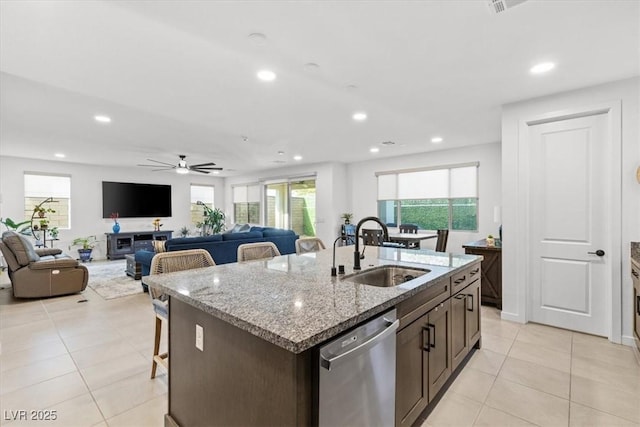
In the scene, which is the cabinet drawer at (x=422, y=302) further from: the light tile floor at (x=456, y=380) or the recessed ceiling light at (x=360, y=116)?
the recessed ceiling light at (x=360, y=116)

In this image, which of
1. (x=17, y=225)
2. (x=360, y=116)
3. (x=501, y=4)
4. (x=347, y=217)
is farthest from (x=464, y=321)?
(x=17, y=225)

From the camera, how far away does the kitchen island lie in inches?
43.6

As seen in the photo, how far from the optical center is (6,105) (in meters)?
3.64

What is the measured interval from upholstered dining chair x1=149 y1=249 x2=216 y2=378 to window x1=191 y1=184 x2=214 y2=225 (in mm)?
8247

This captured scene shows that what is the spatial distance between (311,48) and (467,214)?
505 cm

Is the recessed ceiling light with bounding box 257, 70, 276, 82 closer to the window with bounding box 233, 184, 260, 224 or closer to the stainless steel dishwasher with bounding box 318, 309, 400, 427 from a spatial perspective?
the stainless steel dishwasher with bounding box 318, 309, 400, 427

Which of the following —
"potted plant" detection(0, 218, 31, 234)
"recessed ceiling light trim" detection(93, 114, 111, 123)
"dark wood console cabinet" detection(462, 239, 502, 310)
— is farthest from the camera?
"potted plant" detection(0, 218, 31, 234)

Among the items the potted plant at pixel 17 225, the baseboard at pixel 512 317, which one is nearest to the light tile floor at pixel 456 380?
the baseboard at pixel 512 317

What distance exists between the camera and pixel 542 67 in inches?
106

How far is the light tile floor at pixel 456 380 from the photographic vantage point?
1966 mm

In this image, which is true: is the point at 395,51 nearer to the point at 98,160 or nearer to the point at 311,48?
the point at 311,48

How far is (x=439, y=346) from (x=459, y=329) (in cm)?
44

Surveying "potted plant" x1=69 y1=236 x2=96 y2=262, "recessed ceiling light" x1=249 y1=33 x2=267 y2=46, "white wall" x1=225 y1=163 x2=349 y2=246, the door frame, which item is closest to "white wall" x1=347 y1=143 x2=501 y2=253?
"white wall" x1=225 y1=163 x2=349 y2=246

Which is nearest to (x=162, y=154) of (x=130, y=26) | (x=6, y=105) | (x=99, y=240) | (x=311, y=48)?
(x=6, y=105)
